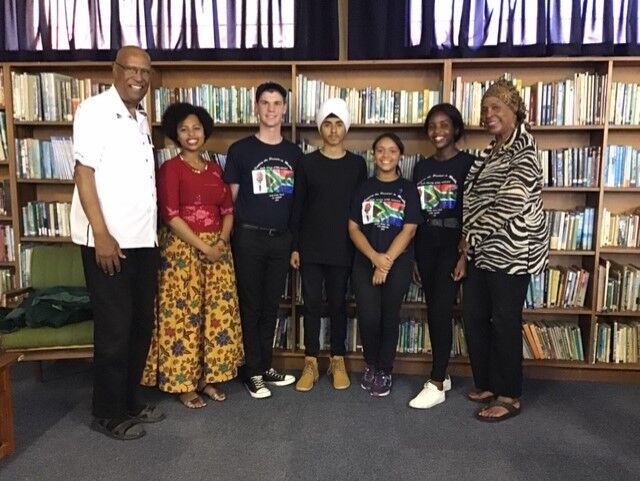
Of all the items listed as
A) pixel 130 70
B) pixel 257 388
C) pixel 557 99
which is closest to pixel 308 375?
pixel 257 388

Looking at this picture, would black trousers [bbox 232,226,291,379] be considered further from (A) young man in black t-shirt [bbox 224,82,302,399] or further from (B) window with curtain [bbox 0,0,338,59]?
(B) window with curtain [bbox 0,0,338,59]

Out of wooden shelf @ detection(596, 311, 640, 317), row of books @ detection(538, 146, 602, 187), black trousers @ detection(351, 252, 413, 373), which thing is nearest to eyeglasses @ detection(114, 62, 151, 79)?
black trousers @ detection(351, 252, 413, 373)

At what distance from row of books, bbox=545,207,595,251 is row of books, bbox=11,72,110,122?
9.68 feet

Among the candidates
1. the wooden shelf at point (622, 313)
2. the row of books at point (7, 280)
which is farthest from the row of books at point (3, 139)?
the wooden shelf at point (622, 313)

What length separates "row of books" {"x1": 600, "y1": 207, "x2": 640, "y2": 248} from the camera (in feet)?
10.8

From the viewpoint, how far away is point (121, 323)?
2432 mm

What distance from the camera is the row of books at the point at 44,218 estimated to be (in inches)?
139

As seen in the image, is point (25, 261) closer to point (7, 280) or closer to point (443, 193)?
point (7, 280)

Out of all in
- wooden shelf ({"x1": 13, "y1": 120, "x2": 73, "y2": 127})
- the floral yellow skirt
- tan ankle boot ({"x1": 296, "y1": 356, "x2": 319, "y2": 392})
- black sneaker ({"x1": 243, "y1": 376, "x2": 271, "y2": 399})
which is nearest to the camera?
the floral yellow skirt

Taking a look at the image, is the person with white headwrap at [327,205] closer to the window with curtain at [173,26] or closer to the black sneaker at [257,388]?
the black sneaker at [257,388]

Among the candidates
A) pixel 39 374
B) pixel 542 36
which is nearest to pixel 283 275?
pixel 39 374

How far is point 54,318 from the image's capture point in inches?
115

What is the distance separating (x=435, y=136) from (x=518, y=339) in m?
1.10

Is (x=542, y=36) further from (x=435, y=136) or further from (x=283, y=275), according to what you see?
(x=283, y=275)
